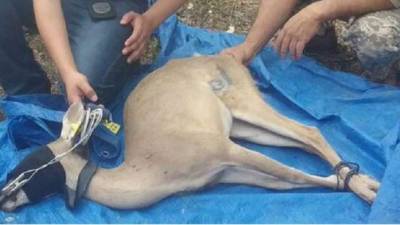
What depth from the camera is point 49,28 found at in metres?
3.56

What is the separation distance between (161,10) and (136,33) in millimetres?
275

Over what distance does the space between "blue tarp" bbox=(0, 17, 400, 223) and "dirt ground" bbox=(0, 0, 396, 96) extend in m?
0.28

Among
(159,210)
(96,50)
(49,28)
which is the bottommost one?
(159,210)

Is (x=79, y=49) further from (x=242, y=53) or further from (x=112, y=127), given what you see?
(x=242, y=53)

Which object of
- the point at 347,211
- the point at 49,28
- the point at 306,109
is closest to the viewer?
the point at 347,211

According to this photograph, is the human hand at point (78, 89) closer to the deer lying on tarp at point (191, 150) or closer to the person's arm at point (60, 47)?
the person's arm at point (60, 47)

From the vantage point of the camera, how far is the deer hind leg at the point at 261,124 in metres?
3.36

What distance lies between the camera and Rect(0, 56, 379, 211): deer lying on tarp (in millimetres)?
3064

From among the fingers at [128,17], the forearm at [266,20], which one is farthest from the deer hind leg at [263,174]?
the fingers at [128,17]

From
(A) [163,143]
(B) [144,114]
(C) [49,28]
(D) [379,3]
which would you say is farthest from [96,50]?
A: (D) [379,3]

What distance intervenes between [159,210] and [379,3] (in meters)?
1.71

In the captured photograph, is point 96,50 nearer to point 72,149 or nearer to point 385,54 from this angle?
point 72,149

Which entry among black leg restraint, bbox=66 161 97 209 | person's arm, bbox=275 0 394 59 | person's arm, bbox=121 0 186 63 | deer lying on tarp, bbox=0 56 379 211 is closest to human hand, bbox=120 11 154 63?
person's arm, bbox=121 0 186 63

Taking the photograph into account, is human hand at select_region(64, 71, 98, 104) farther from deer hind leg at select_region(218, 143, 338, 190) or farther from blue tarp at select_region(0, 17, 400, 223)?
deer hind leg at select_region(218, 143, 338, 190)
